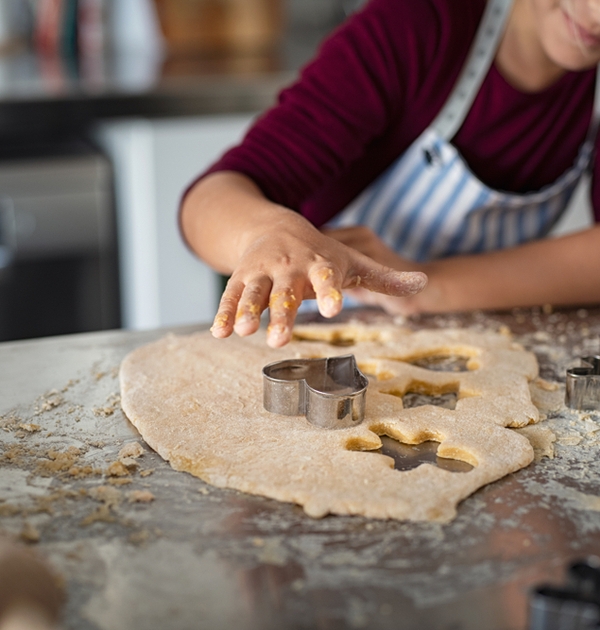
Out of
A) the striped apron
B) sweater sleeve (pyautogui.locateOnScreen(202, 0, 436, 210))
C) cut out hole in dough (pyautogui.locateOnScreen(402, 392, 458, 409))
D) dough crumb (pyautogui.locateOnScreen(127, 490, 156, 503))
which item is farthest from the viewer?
the striped apron

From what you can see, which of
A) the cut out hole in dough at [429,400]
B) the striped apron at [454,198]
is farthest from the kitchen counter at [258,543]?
the striped apron at [454,198]

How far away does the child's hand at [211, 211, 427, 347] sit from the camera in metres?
0.73

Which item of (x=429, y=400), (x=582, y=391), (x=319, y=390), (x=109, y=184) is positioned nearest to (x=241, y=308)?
(x=319, y=390)

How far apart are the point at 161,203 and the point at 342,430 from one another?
1.20m

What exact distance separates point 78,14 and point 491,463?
2.45 m

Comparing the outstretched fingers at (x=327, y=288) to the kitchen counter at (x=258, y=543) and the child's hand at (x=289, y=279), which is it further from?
the kitchen counter at (x=258, y=543)

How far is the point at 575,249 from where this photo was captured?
1.23m

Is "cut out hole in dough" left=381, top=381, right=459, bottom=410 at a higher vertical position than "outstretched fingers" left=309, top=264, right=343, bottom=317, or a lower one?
lower

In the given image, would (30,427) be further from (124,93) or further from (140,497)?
(124,93)

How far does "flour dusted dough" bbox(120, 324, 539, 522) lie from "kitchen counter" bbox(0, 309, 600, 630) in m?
0.02

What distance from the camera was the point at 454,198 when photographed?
1.33 meters

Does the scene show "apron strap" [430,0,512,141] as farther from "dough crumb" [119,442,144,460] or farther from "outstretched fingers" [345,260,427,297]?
"dough crumb" [119,442,144,460]

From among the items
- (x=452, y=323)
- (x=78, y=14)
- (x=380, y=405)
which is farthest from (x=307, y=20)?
(x=380, y=405)

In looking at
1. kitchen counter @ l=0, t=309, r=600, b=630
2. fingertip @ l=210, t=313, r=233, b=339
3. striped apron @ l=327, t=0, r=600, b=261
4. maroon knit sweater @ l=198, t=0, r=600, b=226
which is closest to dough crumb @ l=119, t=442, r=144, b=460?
kitchen counter @ l=0, t=309, r=600, b=630
